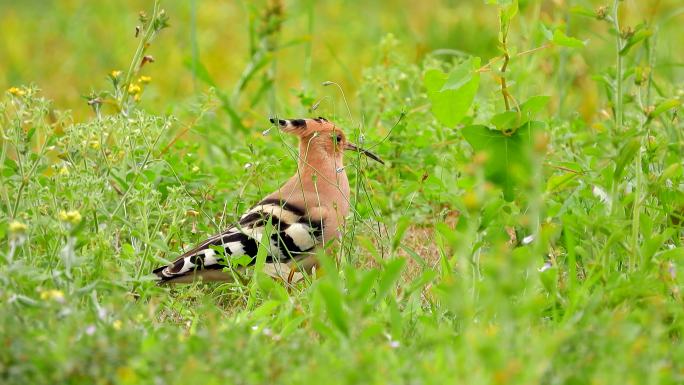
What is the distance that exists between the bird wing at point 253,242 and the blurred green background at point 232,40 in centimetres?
239

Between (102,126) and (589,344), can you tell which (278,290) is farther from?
(589,344)

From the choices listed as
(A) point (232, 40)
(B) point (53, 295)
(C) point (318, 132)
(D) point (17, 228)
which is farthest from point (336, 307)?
(A) point (232, 40)

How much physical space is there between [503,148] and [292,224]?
0.81 m

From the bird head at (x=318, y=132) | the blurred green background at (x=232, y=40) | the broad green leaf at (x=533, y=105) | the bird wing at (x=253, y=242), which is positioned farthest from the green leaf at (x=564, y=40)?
the blurred green background at (x=232, y=40)

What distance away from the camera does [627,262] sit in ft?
10.8

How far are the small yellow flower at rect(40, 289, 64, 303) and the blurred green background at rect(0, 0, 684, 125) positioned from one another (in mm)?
3664

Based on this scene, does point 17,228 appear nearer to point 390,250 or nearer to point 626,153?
point 390,250

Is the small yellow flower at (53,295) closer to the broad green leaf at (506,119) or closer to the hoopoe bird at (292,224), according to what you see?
the hoopoe bird at (292,224)

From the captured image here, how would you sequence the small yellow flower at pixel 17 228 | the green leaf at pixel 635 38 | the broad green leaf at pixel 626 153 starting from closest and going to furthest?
the small yellow flower at pixel 17 228 → the broad green leaf at pixel 626 153 → the green leaf at pixel 635 38

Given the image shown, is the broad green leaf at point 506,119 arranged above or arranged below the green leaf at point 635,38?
below

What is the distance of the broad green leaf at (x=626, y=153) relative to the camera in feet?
9.63

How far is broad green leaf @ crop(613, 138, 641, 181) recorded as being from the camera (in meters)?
2.94

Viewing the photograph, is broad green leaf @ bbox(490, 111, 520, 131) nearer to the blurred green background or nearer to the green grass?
the green grass

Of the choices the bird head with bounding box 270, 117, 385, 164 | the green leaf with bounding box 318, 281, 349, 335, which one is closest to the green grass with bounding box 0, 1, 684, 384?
the green leaf with bounding box 318, 281, 349, 335
